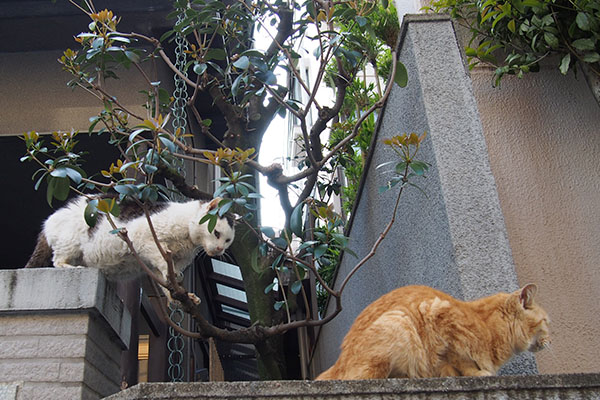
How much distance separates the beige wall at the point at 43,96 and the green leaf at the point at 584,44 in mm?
3601

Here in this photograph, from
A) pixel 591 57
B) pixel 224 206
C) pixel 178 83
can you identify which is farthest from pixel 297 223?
pixel 178 83

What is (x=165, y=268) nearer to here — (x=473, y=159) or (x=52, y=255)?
(x=52, y=255)

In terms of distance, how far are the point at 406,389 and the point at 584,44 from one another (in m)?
2.42

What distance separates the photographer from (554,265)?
10.0 ft

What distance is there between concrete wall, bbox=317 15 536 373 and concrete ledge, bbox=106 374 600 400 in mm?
820

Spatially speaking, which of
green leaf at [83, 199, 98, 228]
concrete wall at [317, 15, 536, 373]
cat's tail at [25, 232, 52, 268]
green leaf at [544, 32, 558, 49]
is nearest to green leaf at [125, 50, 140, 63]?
green leaf at [83, 199, 98, 228]

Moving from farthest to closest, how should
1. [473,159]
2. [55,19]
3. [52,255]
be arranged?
[55,19], [52,255], [473,159]

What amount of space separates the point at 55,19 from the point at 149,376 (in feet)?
13.7

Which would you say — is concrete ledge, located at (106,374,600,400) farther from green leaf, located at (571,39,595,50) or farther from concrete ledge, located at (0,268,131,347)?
green leaf, located at (571,39,595,50)

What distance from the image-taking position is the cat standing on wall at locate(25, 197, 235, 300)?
3.28m

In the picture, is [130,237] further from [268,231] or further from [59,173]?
[268,231]

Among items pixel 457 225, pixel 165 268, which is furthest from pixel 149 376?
pixel 457 225

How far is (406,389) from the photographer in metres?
1.83

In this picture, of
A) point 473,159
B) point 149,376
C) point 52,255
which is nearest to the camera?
point 473,159
